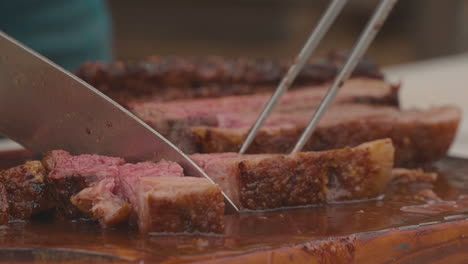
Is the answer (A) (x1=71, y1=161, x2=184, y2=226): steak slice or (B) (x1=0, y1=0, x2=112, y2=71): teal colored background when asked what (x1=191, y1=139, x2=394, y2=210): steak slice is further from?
(B) (x1=0, y1=0, x2=112, y2=71): teal colored background

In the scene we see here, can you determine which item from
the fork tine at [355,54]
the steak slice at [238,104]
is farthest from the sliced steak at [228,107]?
the fork tine at [355,54]

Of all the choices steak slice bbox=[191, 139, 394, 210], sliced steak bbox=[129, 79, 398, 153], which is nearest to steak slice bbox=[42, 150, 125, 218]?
steak slice bbox=[191, 139, 394, 210]

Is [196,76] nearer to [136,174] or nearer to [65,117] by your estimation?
[65,117]

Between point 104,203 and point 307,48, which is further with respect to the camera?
point 307,48

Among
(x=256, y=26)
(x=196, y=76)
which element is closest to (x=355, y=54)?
(x=196, y=76)

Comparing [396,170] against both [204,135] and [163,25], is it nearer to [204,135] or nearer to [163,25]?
[204,135]

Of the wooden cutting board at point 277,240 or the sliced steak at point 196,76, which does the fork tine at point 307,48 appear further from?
the sliced steak at point 196,76
